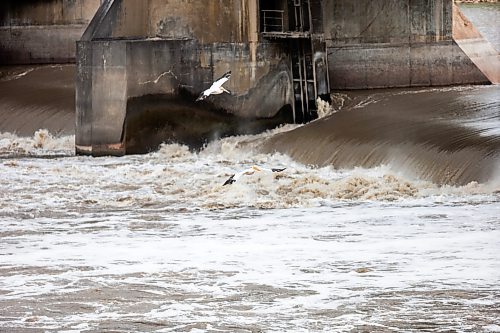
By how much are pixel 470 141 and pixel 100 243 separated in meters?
7.63

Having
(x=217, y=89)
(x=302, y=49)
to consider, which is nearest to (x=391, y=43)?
(x=302, y=49)

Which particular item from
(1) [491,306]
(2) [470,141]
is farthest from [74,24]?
(1) [491,306]

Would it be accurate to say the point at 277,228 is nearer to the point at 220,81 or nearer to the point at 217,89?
the point at 220,81

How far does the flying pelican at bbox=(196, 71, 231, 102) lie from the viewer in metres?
22.5

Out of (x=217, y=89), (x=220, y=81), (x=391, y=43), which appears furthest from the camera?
(x=391, y=43)

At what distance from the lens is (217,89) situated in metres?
22.7

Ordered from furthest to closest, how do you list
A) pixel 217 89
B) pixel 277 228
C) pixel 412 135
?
pixel 217 89, pixel 412 135, pixel 277 228

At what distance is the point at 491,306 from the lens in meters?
9.74

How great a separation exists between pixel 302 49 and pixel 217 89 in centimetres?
292

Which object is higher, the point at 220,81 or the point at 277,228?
the point at 220,81

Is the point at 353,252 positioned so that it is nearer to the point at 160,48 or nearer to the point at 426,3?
the point at 160,48

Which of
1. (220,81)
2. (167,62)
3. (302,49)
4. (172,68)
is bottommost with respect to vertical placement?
(220,81)

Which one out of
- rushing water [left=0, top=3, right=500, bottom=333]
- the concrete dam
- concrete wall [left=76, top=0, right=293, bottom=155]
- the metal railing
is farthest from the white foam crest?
the metal railing

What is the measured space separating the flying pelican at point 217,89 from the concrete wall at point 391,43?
15.2 ft
